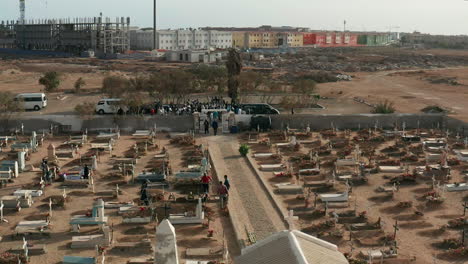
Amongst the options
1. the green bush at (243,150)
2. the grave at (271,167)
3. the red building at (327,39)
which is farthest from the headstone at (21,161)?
the red building at (327,39)

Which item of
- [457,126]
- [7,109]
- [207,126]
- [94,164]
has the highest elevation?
[7,109]

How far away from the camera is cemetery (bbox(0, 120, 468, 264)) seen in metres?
13.6

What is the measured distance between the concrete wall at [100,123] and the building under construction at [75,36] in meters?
64.2

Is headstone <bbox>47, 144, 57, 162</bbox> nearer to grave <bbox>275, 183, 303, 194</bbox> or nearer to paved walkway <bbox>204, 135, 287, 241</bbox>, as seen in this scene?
paved walkway <bbox>204, 135, 287, 241</bbox>

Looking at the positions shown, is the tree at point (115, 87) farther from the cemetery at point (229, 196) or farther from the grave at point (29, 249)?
the grave at point (29, 249)

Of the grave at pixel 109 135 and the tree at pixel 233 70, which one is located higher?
the tree at pixel 233 70

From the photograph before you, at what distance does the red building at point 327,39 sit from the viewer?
14600 cm

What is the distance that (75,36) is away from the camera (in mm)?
97438

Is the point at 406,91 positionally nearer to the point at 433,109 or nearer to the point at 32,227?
the point at 433,109

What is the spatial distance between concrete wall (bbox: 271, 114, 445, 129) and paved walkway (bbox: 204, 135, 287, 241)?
4.04 metres

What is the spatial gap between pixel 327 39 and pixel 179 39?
179 ft

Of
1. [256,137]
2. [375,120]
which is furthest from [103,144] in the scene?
[375,120]

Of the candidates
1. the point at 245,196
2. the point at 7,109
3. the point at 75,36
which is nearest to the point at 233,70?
the point at 7,109

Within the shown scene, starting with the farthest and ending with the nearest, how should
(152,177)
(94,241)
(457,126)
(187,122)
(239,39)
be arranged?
1. (239,39)
2. (187,122)
3. (457,126)
4. (152,177)
5. (94,241)
